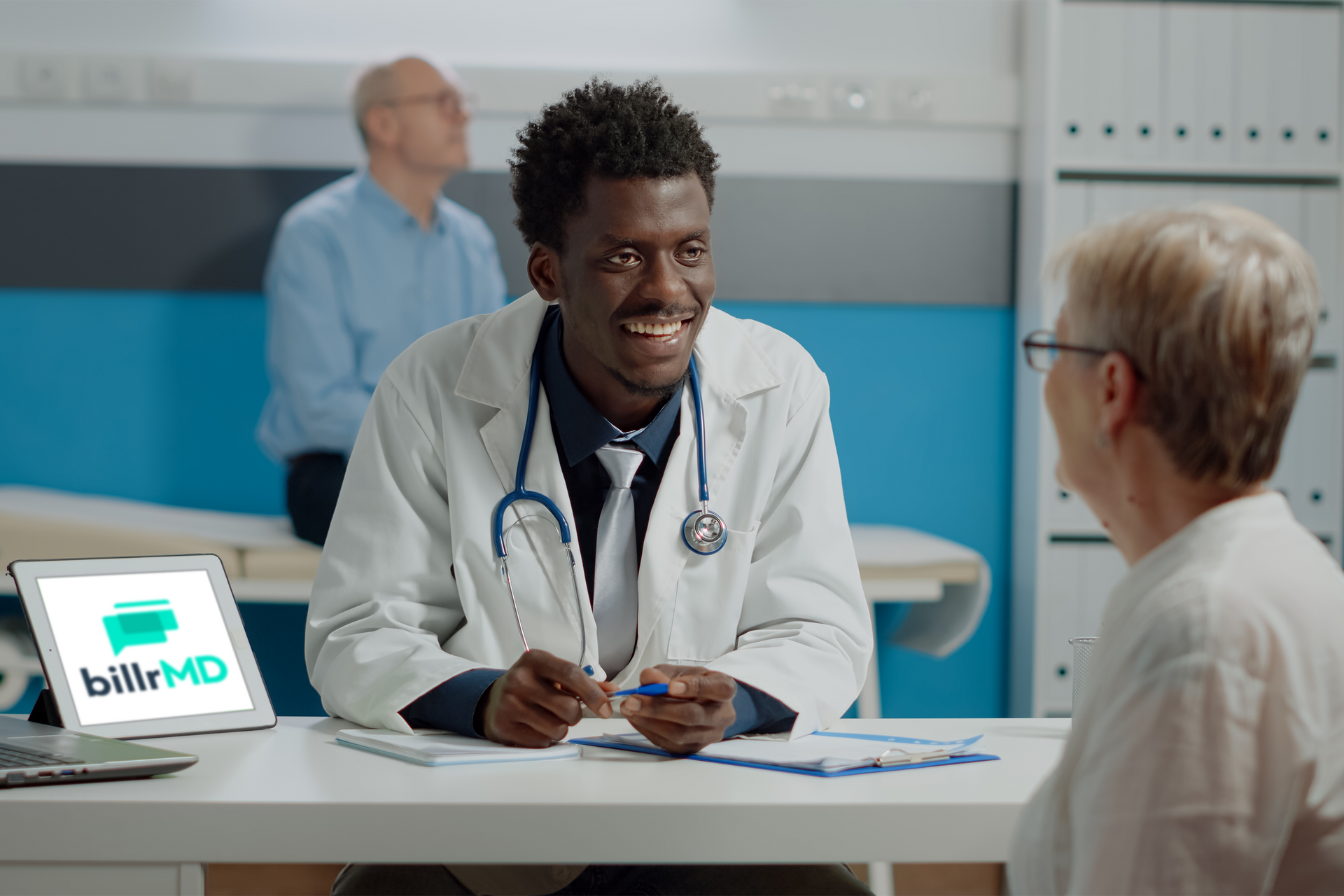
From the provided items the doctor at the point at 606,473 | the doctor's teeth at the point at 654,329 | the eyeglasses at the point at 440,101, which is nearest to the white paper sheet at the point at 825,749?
the doctor at the point at 606,473

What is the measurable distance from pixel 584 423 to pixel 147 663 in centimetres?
53

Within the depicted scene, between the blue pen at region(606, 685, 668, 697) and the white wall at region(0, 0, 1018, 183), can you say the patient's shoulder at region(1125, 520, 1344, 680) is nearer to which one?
the blue pen at region(606, 685, 668, 697)

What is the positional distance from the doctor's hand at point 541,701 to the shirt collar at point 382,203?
206 centimetres

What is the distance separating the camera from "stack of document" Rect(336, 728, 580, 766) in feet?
3.13

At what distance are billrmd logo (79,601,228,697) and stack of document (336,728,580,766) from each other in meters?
0.15

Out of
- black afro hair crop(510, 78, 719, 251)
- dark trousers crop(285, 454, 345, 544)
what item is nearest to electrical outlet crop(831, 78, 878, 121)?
dark trousers crop(285, 454, 345, 544)

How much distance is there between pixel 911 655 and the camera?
10.3ft

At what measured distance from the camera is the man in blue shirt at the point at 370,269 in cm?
277

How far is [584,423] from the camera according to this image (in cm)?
→ 136

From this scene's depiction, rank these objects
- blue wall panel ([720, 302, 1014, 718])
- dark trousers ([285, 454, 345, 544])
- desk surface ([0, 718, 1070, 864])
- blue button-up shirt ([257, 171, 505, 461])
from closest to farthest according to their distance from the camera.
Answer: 1. desk surface ([0, 718, 1070, 864])
2. dark trousers ([285, 454, 345, 544])
3. blue button-up shirt ([257, 171, 505, 461])
4. blue wall panel ([720, 302, 1014, 718])

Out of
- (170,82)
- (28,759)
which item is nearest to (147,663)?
(28,759)

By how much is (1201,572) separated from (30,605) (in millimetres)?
969

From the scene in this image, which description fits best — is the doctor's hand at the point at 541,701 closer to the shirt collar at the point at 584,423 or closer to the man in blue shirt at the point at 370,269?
the shirt collar at the point at 584,423

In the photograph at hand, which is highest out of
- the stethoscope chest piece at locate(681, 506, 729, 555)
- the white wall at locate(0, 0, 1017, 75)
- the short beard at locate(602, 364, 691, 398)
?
the white wall at locate(0, 0, 1017, 75)
